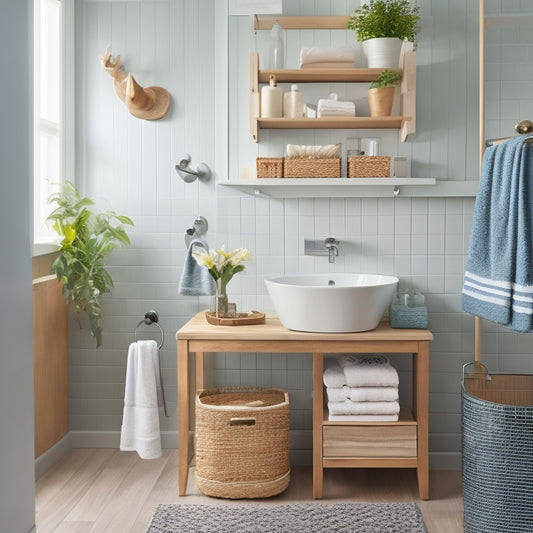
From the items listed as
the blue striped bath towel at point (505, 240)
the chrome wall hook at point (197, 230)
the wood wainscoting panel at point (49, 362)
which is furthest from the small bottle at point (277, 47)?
the wood wainscoting panel at point (49, 362)

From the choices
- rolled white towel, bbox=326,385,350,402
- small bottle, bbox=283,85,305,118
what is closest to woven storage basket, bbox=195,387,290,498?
rolled white towel, bbox=326,385,350,402

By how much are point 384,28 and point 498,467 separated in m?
1.96

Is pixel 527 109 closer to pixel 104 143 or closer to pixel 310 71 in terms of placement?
pixel 310 71

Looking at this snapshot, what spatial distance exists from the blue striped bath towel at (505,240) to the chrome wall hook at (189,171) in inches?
57.8

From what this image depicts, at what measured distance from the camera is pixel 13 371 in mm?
1778

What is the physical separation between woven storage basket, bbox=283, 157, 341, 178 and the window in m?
1.14

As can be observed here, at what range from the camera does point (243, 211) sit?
348cm

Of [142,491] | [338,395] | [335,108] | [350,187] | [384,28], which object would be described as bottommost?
[142,491]

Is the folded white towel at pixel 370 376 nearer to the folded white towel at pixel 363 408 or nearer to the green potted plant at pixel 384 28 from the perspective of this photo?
the folded white towel at pixel 363 408

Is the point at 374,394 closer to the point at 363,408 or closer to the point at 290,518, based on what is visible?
the point at 363,408

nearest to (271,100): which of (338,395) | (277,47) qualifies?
(277,47)

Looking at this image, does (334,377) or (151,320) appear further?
(151,320)

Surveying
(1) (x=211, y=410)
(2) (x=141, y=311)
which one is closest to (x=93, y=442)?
(2) (x=141, y=311)

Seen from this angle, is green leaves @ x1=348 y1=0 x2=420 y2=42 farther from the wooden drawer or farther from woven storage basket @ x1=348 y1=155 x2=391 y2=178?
the wooden drawer
